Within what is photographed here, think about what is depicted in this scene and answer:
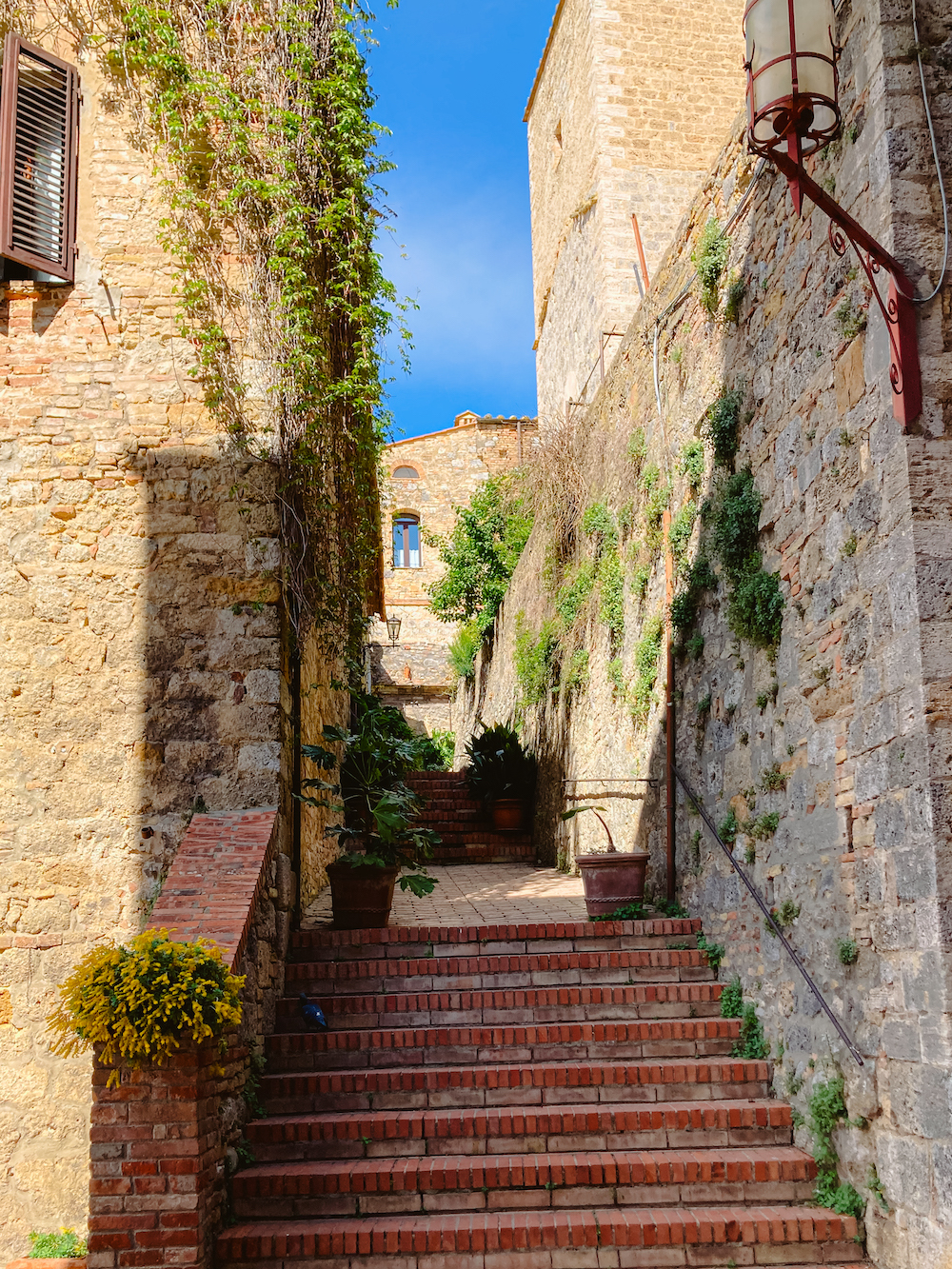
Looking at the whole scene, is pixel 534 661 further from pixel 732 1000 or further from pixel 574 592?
pixel 732 1000

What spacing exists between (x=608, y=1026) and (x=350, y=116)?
5536 millimetres

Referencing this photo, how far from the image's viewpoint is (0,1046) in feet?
17.7

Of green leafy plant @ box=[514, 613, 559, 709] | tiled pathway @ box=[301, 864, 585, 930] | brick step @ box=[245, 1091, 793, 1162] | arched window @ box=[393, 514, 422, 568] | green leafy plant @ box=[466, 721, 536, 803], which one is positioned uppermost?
arched window @ box=[393, 514, 422, 568]

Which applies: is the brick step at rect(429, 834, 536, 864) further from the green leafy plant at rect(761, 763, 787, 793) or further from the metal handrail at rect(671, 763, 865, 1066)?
the green leafy plant at rect(761, 763, 787, 793)

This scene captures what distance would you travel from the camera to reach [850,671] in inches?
174

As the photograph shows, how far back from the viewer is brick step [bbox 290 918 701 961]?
598 centimetres

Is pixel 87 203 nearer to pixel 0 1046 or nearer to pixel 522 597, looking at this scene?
pixel 0 1046

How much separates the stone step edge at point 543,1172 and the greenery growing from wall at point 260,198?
3.06 m

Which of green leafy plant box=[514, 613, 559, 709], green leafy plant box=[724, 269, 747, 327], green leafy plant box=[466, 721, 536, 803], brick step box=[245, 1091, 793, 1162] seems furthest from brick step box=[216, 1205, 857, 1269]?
green leafy plant box=[466, 721, 536, 803]

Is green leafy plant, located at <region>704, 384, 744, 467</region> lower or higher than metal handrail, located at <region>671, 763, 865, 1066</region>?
higher

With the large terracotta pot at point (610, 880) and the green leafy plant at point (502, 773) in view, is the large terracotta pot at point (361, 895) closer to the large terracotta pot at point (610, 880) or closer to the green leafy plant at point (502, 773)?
the large terracotta pot at point (610, 880)

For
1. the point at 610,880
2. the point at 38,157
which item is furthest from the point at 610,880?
the point at 38,157

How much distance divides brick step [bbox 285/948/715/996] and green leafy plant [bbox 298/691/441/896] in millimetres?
685

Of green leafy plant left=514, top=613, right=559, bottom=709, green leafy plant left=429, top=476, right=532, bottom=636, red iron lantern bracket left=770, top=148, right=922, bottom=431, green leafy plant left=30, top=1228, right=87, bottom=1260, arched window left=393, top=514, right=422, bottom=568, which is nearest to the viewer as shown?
red iron lantern bracket left=770, top=148, right=922, bottom=431
